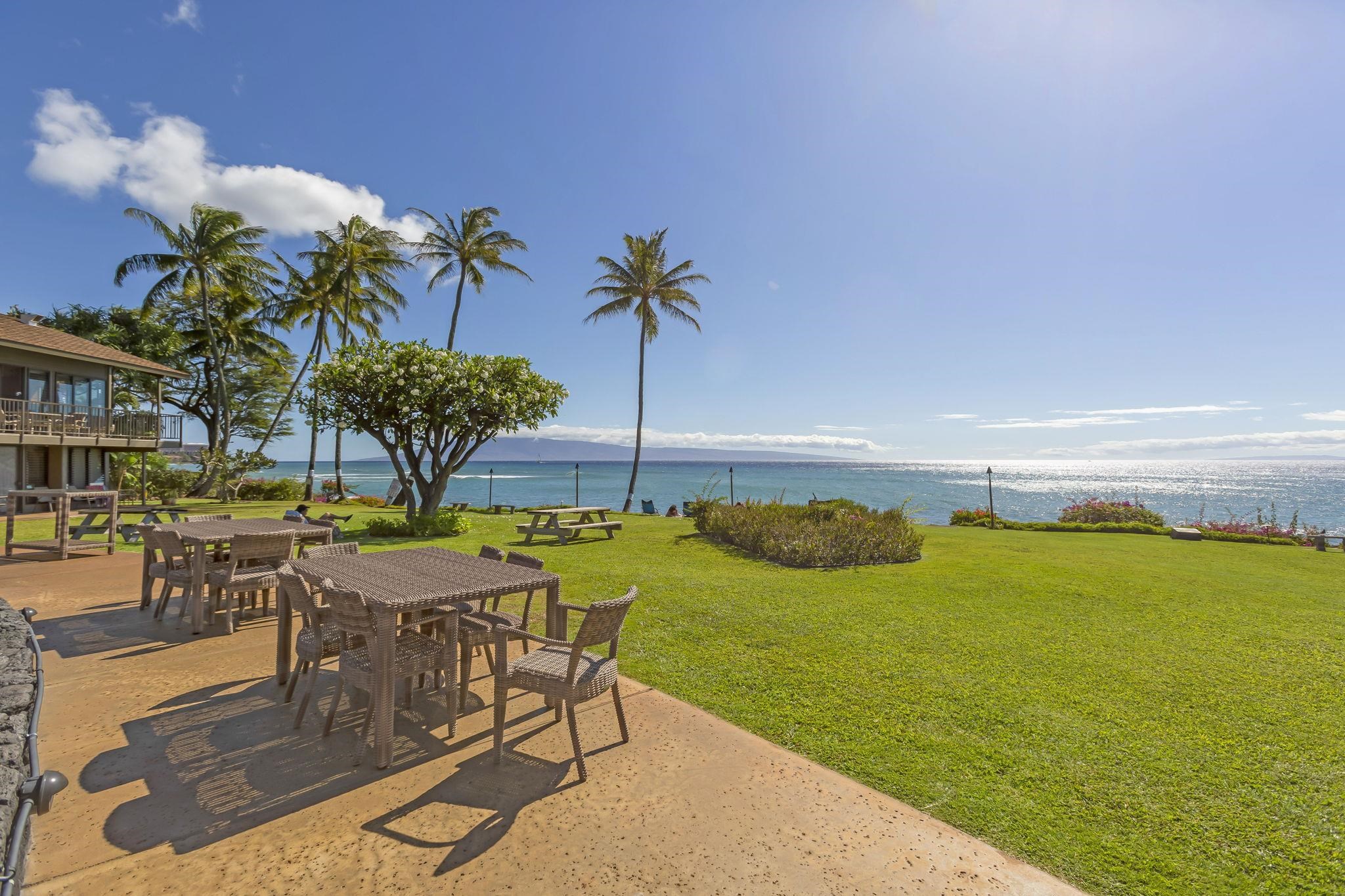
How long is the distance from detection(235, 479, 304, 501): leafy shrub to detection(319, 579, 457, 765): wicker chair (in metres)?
25.6

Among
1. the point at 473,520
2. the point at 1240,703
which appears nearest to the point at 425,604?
the point at 1240,703

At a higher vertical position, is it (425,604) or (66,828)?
(425,604)

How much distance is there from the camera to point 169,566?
5.84 metres

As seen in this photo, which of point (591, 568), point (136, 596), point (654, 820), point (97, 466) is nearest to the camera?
point (654, 820)

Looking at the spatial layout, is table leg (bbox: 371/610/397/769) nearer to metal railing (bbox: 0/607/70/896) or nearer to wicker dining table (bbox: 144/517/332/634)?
metal railing (bbox: 0/607/70/896)

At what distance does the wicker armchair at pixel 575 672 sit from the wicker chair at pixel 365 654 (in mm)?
501

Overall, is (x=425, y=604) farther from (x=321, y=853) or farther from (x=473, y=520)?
(x=473, y=520)

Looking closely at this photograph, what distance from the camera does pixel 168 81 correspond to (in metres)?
13.9

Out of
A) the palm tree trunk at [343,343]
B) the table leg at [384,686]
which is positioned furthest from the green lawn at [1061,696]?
the palm tree trunk at [343,343]

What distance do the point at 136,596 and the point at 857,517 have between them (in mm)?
11624

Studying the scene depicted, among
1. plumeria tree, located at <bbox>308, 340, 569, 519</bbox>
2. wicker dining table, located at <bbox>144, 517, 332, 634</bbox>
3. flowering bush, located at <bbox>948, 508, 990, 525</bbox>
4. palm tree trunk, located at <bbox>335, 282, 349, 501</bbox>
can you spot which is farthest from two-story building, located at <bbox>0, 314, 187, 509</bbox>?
flowering bush, located at <bbox>948, 508, 990, 525</bbox>

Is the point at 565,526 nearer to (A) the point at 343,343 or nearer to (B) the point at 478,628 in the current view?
(B) the point at 478,628

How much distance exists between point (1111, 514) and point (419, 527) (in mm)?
23445

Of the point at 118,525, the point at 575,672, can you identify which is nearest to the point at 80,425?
the point at 118,525
